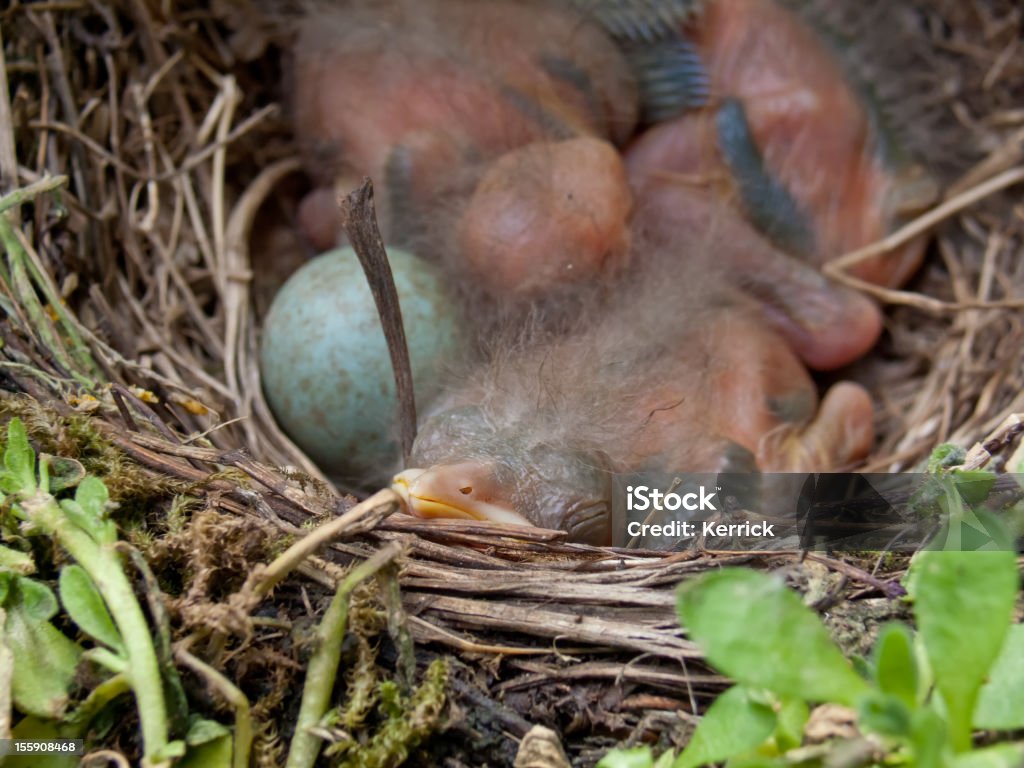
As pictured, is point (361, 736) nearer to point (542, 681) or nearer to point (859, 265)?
point (542, 681)

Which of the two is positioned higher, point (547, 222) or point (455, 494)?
point (547, 222)

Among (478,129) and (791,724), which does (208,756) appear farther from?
(478,129)

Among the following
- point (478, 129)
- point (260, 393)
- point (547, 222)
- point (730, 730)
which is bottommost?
point (260, 393)

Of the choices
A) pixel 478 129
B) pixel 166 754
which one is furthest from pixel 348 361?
pixel 166 754

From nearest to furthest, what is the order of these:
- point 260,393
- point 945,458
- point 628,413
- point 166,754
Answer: point 166,754
point 945,458
point 628,413
point 260,393

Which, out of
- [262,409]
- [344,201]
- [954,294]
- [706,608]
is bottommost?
[262,409]

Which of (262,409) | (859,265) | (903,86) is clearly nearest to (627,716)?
(262,409)
